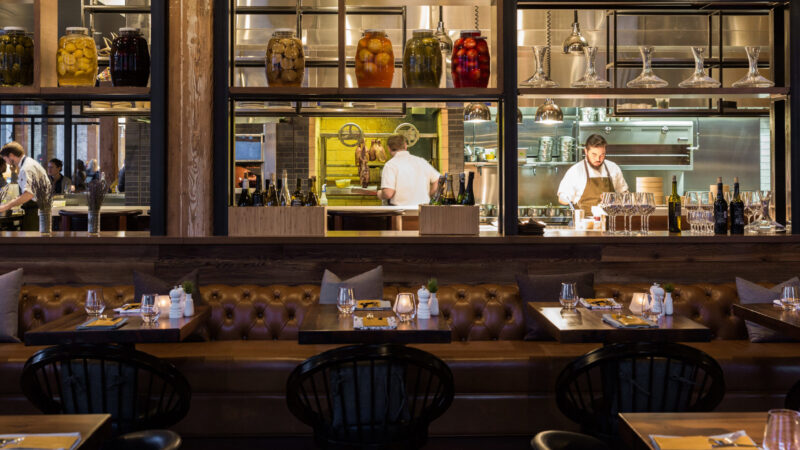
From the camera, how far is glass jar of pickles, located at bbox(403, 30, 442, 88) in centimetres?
438

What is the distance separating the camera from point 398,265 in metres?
4.57

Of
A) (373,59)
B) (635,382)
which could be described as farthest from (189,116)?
(635,382)

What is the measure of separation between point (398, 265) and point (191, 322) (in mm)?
1451

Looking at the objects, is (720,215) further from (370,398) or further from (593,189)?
(593,189)

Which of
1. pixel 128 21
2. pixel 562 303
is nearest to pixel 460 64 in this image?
pixel 562 303

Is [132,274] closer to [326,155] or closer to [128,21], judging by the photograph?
[128,21]

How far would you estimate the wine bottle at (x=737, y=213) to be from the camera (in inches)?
182

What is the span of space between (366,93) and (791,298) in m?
2.49

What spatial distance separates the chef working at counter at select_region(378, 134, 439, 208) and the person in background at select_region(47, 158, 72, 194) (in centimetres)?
410

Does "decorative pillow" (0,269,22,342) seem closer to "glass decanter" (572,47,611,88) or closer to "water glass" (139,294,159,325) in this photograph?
"water glass" (139,294,159,325)

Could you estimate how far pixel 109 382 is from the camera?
319cm

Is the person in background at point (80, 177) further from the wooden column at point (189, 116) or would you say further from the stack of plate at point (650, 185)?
the stack of plate at point (650, 185)

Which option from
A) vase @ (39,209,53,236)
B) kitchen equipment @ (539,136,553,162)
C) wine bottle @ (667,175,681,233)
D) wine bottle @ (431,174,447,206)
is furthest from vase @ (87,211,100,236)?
kitchen equipment @ (539,136,553,162)

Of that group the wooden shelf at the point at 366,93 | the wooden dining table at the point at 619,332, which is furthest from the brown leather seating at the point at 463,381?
the wooden shelf at the point at 366,93
